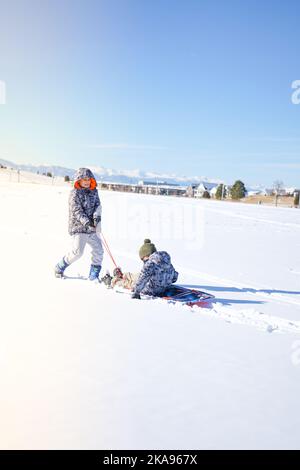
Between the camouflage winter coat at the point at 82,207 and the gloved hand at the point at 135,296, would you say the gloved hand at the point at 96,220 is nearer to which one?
the camouflage winter coat at the point at 82,207

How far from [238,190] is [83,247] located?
5846 centimetres

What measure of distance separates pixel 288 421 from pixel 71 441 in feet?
4.24

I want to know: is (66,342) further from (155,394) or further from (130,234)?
(130,234)

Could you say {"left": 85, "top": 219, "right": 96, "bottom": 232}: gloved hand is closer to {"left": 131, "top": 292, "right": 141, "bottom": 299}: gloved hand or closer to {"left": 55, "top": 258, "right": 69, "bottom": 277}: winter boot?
{"left": 55, "top": 258, "right": 69, "bottom": 277}: winter boot

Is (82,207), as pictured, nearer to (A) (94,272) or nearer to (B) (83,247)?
(B) (83,247)

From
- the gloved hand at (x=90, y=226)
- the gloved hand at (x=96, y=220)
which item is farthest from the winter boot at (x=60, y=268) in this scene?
the gloved hand at (x=96, y=220)

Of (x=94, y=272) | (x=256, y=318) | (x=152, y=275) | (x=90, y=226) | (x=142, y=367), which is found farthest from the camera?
(x=94, y=272)

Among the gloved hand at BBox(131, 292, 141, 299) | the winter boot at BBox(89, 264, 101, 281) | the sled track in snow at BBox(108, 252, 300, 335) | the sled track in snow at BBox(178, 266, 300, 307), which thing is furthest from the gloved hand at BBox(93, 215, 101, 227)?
the sled track in snow at BBox(178, 266, 300, 307)

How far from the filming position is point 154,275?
198 inches

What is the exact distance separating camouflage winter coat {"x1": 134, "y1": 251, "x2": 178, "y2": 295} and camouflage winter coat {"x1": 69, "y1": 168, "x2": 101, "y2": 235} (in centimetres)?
124

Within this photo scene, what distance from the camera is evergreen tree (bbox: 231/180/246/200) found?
61.4 meters

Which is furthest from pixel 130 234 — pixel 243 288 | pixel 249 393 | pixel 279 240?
pixel 249 393

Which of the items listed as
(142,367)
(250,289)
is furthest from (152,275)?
(142,367)

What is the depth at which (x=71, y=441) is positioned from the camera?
77.9 inches
